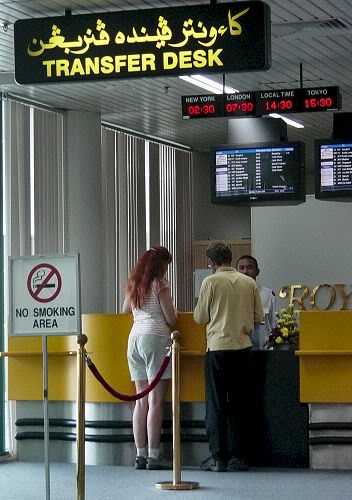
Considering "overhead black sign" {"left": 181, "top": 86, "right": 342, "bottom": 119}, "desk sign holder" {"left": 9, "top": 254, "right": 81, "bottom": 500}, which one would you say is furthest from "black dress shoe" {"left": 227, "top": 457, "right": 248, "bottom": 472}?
"overhead black sign" {"left": 181, "top": 86, "right": 342, "bottom": 119}

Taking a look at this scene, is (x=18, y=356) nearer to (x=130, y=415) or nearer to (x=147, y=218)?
(x=130, y=415)

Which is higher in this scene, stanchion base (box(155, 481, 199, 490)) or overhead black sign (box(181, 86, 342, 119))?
overhead black sign (box(181, 86, 342, 119))

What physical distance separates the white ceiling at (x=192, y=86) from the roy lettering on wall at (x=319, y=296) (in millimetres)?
1859

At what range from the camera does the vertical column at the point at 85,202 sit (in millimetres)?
11344

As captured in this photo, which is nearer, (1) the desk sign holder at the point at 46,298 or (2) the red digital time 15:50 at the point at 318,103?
(1) the desk sign holder at the point at 46,298

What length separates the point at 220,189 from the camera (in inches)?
426

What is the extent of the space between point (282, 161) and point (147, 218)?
3965 mm

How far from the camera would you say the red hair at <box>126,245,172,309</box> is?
27.8 ft

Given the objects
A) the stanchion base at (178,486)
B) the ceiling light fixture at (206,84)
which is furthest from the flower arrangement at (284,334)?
the ceiling light fixture at (206,84)

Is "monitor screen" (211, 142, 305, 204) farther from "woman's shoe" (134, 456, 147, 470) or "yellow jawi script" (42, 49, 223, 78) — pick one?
"yellow jawi script" (42, 49, 223, 78)

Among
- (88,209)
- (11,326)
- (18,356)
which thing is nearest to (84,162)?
(88,209)

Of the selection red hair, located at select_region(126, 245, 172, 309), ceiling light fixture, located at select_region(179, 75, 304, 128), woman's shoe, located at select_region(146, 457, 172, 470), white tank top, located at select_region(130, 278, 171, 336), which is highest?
ceiling light fixture, located at select_region(179, 75, 304, 128)

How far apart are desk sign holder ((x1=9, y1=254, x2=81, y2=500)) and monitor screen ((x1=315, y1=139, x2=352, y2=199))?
444cm

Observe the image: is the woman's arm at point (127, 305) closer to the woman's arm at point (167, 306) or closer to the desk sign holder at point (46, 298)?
the woman's arm at point (167, 306)
